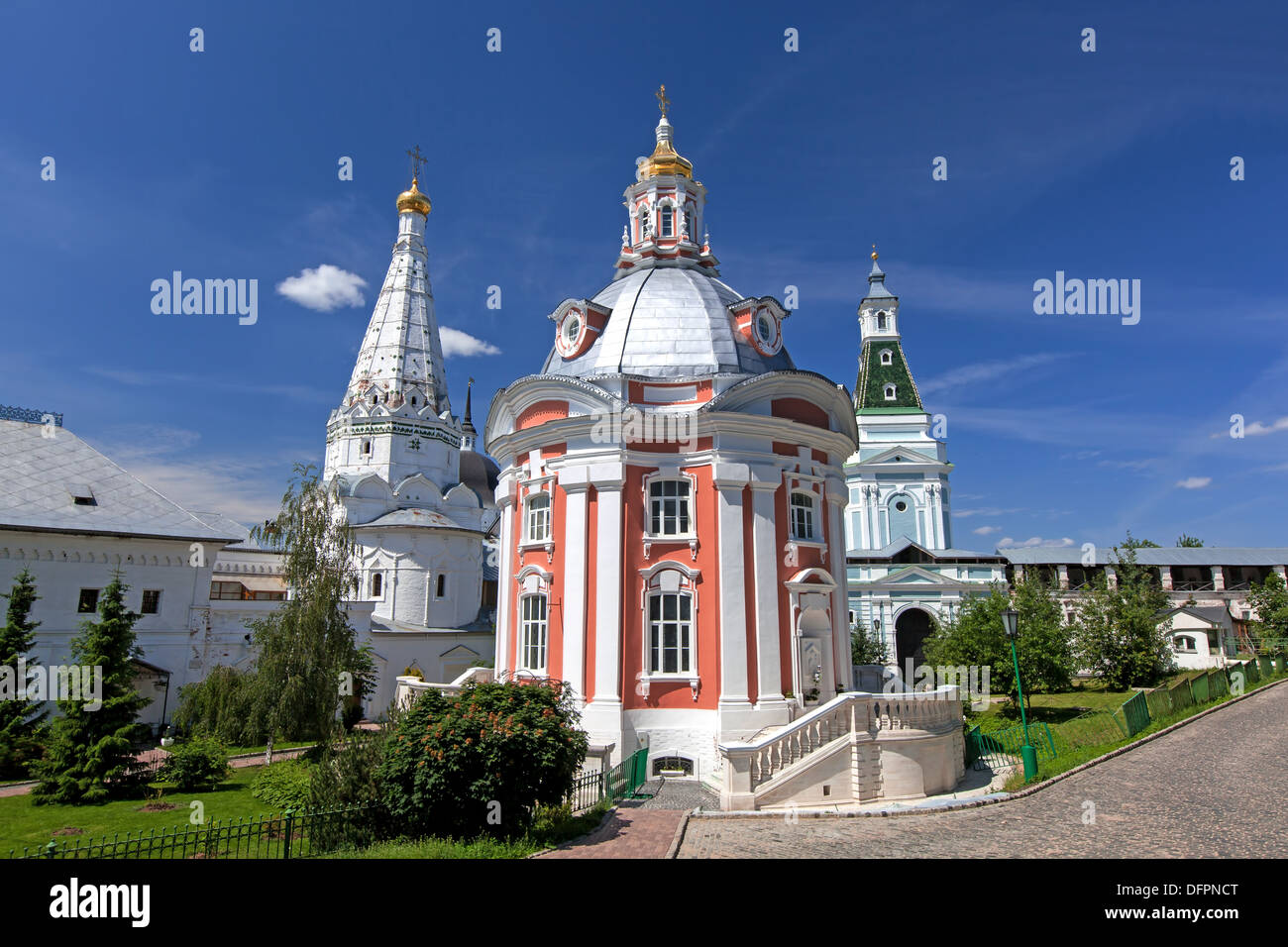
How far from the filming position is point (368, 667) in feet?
89.9

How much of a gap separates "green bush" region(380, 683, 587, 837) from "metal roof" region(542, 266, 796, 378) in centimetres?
1158

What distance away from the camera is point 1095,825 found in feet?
43.2

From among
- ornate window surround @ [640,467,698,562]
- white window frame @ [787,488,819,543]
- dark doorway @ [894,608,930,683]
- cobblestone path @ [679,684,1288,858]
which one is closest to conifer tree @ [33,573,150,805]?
ornate window surround @ [640,467,698,562]

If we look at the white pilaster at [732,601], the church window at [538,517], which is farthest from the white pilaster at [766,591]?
the church window at [538,517]

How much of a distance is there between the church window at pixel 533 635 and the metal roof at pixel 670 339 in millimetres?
7069

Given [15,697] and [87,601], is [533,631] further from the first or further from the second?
[87,601]

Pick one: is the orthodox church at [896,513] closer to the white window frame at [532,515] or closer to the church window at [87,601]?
the white window frame at [532,515]

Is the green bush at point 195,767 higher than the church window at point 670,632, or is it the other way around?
the church window at point 670,632

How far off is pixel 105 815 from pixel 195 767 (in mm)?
2702

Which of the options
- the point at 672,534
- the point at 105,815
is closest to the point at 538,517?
the point at 672,534

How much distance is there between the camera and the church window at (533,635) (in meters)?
21.6

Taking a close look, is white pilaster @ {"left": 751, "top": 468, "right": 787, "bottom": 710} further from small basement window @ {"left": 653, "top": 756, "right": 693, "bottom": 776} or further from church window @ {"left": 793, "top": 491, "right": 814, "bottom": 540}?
small basement window @ {"left": 653, "top": 756, "right": 693, "bottom": 776}

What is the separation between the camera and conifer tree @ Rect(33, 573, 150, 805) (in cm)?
1802
